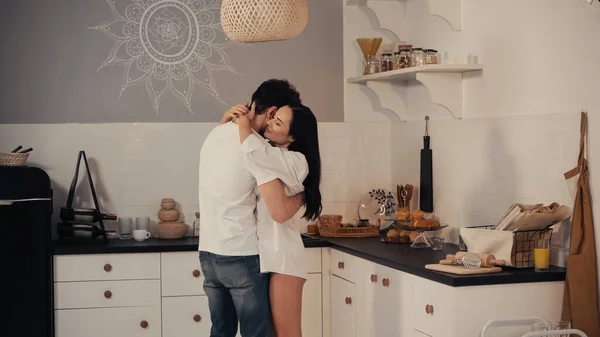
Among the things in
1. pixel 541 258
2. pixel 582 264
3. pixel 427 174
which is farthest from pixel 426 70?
pixel 582 264

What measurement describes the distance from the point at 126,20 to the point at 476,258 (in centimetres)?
271

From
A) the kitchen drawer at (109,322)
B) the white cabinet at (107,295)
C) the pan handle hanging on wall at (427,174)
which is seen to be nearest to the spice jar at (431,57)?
the pan handle hanging on wall at (427,174)

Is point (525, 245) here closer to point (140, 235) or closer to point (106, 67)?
point (140, 235)

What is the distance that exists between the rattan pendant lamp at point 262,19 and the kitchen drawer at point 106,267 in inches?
65.0

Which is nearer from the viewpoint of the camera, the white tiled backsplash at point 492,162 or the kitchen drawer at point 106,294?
the white tiled backsplash at point 492,162

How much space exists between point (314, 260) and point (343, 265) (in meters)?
0.26

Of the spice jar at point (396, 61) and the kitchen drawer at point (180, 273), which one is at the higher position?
the spice jar at point (396, 61)

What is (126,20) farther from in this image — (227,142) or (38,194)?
(227,142)

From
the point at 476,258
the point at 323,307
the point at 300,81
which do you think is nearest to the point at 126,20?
the point at 300,81

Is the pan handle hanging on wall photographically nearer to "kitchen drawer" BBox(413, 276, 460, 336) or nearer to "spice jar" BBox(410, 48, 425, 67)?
"spice jar" BBox(410, 48, 425, 67)

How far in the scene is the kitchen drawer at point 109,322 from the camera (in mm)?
4797

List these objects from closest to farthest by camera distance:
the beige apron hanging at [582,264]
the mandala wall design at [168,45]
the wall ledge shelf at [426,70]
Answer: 1. the beige apron hanging at [582,264]
2. the wall ledge shelf at [426,70]
3. the mandala wall design at [168,45]

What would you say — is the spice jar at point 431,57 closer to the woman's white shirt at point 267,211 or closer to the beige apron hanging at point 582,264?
the beige apron hanging at point 582,264

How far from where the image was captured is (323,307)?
4980mm
